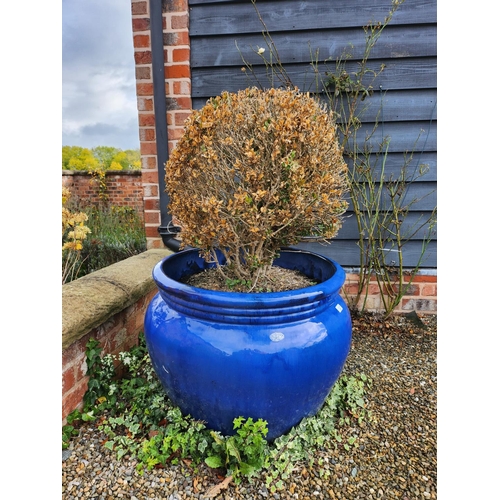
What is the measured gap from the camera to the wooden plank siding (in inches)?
98.6

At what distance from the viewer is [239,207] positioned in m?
1.40

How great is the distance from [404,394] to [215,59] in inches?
96.9

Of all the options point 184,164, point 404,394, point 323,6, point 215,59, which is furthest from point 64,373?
point 323,6

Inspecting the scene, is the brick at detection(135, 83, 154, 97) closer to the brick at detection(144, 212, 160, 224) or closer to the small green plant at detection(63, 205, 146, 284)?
the brick at detection(144, 212, 160, 224)

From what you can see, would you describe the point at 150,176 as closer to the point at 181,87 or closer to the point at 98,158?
the point at 181,87

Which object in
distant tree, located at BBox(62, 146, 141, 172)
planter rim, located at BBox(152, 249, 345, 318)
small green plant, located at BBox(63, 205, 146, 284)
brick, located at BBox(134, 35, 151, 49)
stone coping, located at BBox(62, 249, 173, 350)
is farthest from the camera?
distant tree, located at BBox(62, 146, 141, 172)

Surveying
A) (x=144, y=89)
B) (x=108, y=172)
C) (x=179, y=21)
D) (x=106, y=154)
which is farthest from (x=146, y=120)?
(x=106, y=154)

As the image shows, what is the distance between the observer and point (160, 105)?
2617mm

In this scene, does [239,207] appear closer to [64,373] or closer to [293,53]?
[64,373]

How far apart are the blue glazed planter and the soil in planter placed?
0.77 feet

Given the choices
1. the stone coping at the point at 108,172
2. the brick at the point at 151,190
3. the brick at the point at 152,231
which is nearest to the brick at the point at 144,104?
the brick at the point at 151,190

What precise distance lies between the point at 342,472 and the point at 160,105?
95.7 inches

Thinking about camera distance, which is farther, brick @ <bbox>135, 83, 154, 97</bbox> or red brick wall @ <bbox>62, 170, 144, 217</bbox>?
red brick wall @ <bbox>62, 170, 144, 217</bbox>

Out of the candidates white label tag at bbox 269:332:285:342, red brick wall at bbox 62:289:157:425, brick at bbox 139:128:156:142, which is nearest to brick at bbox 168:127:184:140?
brick at bbox 139:128:156:142
